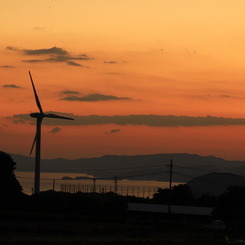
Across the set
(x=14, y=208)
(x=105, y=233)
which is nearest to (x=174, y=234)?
(x=105, y=233)

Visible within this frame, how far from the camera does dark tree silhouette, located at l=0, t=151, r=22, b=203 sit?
14275cm

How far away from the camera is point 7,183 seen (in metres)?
145

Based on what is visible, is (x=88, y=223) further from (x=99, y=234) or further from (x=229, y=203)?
(x=229, y=203)

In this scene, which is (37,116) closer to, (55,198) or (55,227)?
(55,198)

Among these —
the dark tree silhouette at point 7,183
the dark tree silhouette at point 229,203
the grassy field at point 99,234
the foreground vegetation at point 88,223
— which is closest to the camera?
the grassy field at point 99,234

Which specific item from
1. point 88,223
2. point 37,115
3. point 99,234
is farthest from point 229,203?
point 99,234

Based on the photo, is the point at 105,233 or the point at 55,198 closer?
the point at 105,233

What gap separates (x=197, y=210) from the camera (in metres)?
193

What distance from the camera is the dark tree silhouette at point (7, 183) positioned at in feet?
468

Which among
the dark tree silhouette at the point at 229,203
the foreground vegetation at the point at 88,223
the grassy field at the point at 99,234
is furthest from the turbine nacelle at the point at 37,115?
the grassy field at the point at 99,234

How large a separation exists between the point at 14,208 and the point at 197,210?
69209 millimetres

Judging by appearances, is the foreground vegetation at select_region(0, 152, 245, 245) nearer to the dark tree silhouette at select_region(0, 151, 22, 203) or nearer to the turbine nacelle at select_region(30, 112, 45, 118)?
the dark tree silhouette at select_region(0, 151, 22, 203)

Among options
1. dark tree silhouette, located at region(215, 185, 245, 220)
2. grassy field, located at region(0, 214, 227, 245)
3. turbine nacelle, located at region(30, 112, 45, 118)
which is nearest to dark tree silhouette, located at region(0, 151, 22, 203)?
turbine nacelle, located at region(30, 112, 45, 118)

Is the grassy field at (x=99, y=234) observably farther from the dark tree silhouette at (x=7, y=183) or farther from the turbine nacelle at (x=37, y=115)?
the turbine nacelle at (x=37, y=115)
